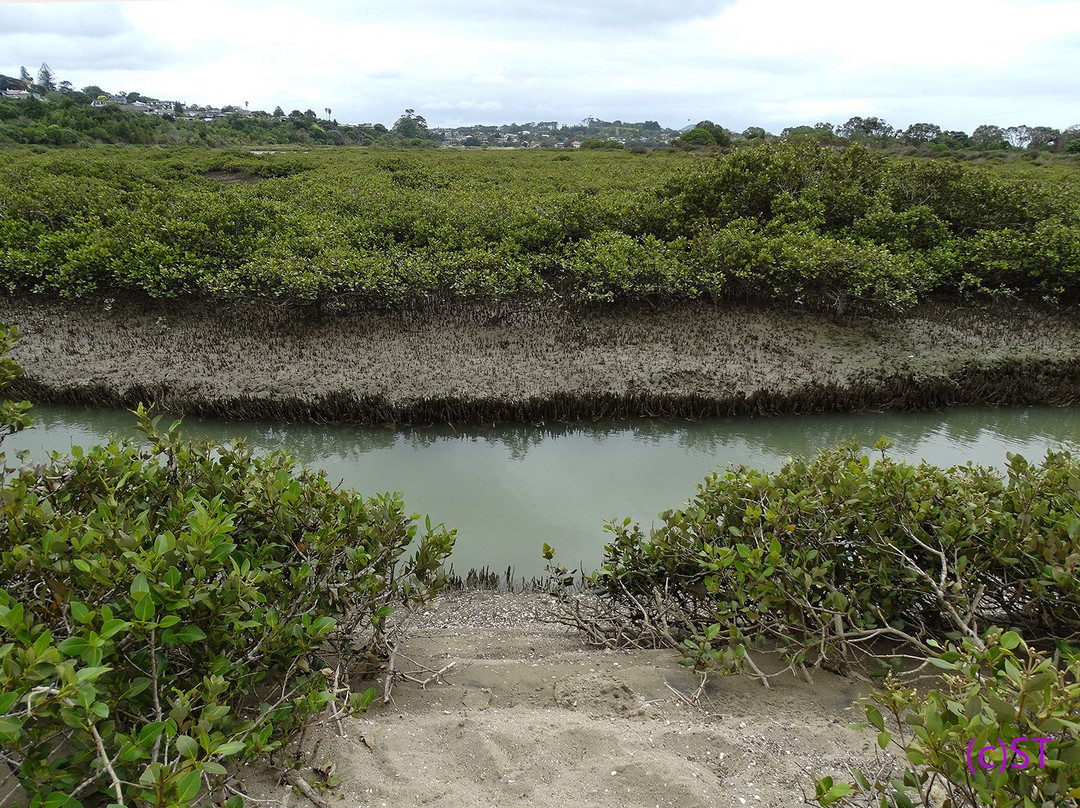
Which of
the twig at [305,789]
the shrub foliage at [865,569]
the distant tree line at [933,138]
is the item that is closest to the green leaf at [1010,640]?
the shrub foliage at [865,569]

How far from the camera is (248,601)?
2.00m

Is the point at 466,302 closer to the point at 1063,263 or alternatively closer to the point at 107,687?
the point at 107,687

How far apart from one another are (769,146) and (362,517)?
10.5 m

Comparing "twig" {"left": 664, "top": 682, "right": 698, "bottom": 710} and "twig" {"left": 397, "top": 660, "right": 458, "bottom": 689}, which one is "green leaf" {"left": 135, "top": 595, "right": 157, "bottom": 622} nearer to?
"twig" {"left": 397, "top": 660, "right": 458, "bottom": 689}

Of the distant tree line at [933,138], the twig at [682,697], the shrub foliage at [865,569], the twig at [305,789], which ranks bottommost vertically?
the twig at [682,697]

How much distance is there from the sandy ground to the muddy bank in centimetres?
392

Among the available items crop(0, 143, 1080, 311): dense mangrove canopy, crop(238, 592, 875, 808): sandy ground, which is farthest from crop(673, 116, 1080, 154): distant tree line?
crop(238, 592, 875, 808): sandy ground

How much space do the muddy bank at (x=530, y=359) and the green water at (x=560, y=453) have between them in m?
0.22

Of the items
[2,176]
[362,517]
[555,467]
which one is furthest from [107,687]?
[2,176]

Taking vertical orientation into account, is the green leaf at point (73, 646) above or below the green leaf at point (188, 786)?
above

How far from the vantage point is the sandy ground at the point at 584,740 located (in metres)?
1.89

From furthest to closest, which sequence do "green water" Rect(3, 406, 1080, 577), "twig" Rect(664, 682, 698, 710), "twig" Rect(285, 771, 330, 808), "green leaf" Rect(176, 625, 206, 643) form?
1. "green water" Rect(3, 406, 1080, 577)
2. "twig" Rect(664, 682, 698, 710)
3. "twig" Rect(285, 771, 330, 808)
4. "green leaf" Rect(176, 625, 206, 643)

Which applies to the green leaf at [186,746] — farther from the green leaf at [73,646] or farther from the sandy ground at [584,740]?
the sandy ground at [584,740]

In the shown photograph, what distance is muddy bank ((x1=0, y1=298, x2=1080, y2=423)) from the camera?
6.45 meters
